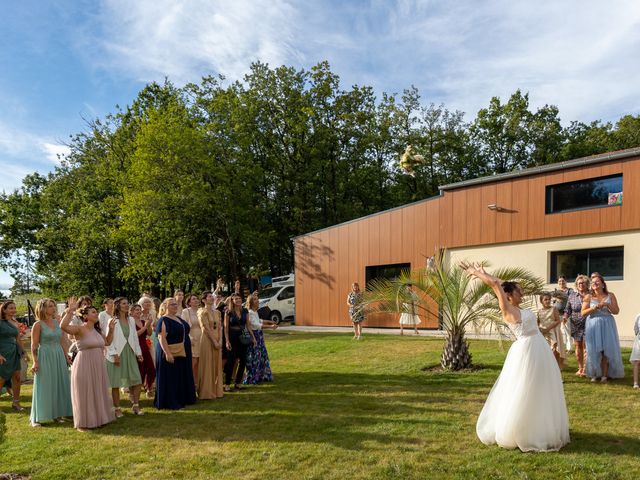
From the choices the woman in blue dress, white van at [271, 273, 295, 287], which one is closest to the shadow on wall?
white van at [271, 273, 295, 287]

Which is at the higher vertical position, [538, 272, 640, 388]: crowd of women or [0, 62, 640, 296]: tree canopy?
[0, 62, 640, 296]: tree canopy

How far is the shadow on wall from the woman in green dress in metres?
15.3

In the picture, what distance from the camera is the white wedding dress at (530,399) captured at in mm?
5418

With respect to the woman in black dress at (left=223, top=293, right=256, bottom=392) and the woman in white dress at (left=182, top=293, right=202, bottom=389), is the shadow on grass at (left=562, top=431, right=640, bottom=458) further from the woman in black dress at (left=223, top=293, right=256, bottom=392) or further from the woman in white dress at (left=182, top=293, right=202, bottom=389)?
the woman in white dress at (left=182, top=293, right=202, bottom=389)

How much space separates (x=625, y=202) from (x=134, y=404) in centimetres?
1380

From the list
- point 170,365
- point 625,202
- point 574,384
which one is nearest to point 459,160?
point 625,202

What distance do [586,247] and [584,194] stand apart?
160 cm

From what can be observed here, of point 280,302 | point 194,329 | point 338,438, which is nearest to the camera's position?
point 338,438

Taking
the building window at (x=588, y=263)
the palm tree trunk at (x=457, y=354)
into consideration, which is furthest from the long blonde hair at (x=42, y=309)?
the building window at (x=588, y=263)

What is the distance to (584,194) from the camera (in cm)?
1563

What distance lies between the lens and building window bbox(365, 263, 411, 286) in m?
20.7

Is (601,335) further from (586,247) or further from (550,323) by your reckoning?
(586,247)

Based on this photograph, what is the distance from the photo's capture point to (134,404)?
26.5 ft

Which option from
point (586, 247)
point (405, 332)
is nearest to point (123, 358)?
point (405, 332)
